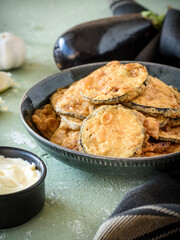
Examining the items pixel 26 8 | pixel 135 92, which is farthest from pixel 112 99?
pixel 26 8

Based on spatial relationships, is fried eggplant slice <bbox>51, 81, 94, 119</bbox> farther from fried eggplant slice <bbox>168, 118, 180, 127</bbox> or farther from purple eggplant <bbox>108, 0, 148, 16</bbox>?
purple eggplant <bbox>108, 0, 148, 16</bbox>

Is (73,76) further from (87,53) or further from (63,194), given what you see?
(63,194)

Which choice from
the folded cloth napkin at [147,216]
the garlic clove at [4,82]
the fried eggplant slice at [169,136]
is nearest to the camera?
the folded cloth napkin at [147,216]

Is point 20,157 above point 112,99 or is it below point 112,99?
below

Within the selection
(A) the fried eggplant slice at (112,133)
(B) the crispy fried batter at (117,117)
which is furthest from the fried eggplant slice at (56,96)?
(A) the fried eggplant slice at (112,133)

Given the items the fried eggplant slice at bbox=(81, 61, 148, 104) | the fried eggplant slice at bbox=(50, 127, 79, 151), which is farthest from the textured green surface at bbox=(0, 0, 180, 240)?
the fried eggplant slice at bbox=(81, 61, 148, 104)

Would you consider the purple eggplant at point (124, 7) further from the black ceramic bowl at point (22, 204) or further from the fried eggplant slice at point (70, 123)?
the black ceramic bowl at point (22, 204)

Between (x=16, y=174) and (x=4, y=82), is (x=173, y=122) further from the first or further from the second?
(x=4, y=82)
